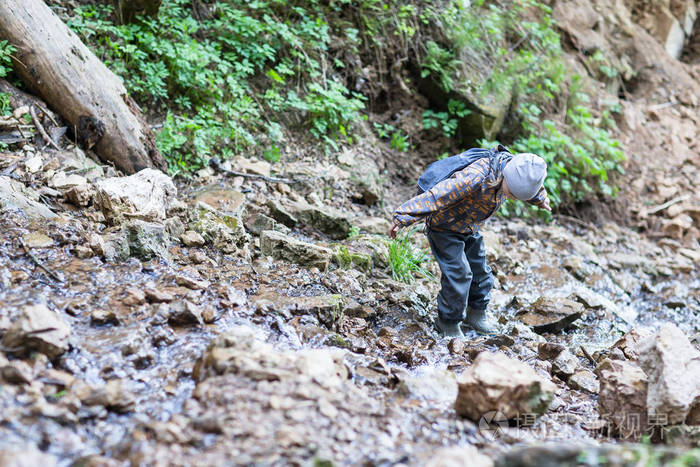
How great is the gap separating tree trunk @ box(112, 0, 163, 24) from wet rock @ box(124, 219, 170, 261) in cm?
290

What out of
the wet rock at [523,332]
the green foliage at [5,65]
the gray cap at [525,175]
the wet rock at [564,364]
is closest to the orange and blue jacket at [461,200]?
the gray cap at [525,175]

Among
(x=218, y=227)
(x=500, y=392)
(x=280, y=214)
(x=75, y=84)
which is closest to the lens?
(x=500, y=392)

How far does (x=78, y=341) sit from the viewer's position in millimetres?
2127

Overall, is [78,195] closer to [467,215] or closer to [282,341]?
[282,341]

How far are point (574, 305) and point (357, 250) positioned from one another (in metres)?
1.75

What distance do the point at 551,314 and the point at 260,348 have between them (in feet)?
8.70

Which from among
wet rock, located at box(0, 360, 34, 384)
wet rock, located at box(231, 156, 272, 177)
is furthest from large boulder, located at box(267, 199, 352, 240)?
wet rock, located at box(0, 360, 34, 384)

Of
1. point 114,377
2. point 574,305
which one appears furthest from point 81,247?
point 574,305

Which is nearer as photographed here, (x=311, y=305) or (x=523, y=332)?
(x=311, y=305)

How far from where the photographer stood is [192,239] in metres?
3.37

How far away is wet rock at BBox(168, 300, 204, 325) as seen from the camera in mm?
2430

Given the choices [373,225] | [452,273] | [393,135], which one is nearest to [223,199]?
[373,225]

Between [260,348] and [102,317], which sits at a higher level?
[260,348]

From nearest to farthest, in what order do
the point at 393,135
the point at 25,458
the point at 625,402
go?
1. the point at 25,458
2. the point at 625,402
3. the point at 393,135
